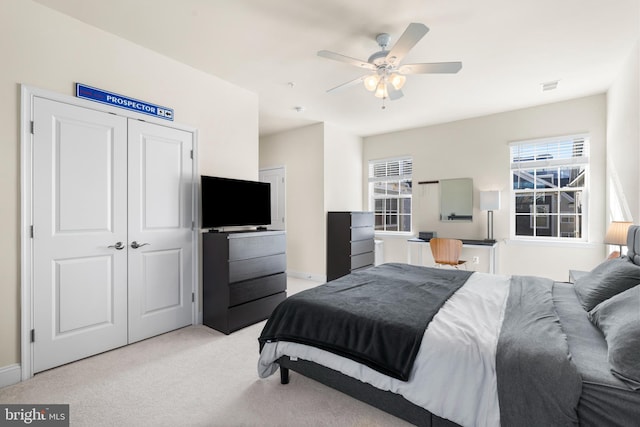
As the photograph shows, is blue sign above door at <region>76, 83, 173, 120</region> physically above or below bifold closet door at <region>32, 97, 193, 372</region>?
above

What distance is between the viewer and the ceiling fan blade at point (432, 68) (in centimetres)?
238

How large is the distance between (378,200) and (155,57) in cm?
455

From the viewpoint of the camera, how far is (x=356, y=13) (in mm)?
2350

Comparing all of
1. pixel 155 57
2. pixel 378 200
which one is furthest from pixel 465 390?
pixel 378 200

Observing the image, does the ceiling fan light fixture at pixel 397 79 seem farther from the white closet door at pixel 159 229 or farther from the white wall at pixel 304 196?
the white wall at pixel 304 196

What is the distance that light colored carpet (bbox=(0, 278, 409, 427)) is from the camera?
1798 millimetres

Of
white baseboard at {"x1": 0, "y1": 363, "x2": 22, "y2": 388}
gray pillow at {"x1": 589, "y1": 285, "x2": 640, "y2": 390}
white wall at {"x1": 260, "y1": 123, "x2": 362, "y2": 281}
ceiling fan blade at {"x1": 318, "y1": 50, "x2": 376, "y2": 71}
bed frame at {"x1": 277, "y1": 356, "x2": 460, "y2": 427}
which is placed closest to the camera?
gray pillow at {"x1": 589, "y1": 285, "x2": 640, "y2": 390}

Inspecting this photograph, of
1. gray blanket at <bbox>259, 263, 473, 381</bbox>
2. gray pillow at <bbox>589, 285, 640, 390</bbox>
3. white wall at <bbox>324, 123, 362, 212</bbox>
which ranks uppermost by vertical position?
white wall at <bbox>324, 123, 362, 212</bbox>

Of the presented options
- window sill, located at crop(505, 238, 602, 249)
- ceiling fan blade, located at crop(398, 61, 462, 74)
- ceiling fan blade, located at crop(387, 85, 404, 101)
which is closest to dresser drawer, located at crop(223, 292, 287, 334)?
ceiling fan blade, located at crop(387, 85, 404, 101)

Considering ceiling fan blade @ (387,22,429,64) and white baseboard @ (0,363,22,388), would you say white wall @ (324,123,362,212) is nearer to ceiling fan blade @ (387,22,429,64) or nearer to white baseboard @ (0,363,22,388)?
ceiling fan blade @ (387,22,429,64)

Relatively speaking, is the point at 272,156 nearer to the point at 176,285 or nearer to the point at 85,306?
the point at 176,285

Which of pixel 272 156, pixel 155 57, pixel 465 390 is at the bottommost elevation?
pixel 465 390

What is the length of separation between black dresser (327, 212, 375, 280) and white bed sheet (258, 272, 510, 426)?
10.1ft

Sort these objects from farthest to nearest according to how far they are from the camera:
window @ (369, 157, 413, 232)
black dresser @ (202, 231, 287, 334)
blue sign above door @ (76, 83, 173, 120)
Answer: window @ (369, 157, 413, 232)
black dresser @ (202, 231, 287, 334)
blue sign above door @ (76, 83, 173, 120)
